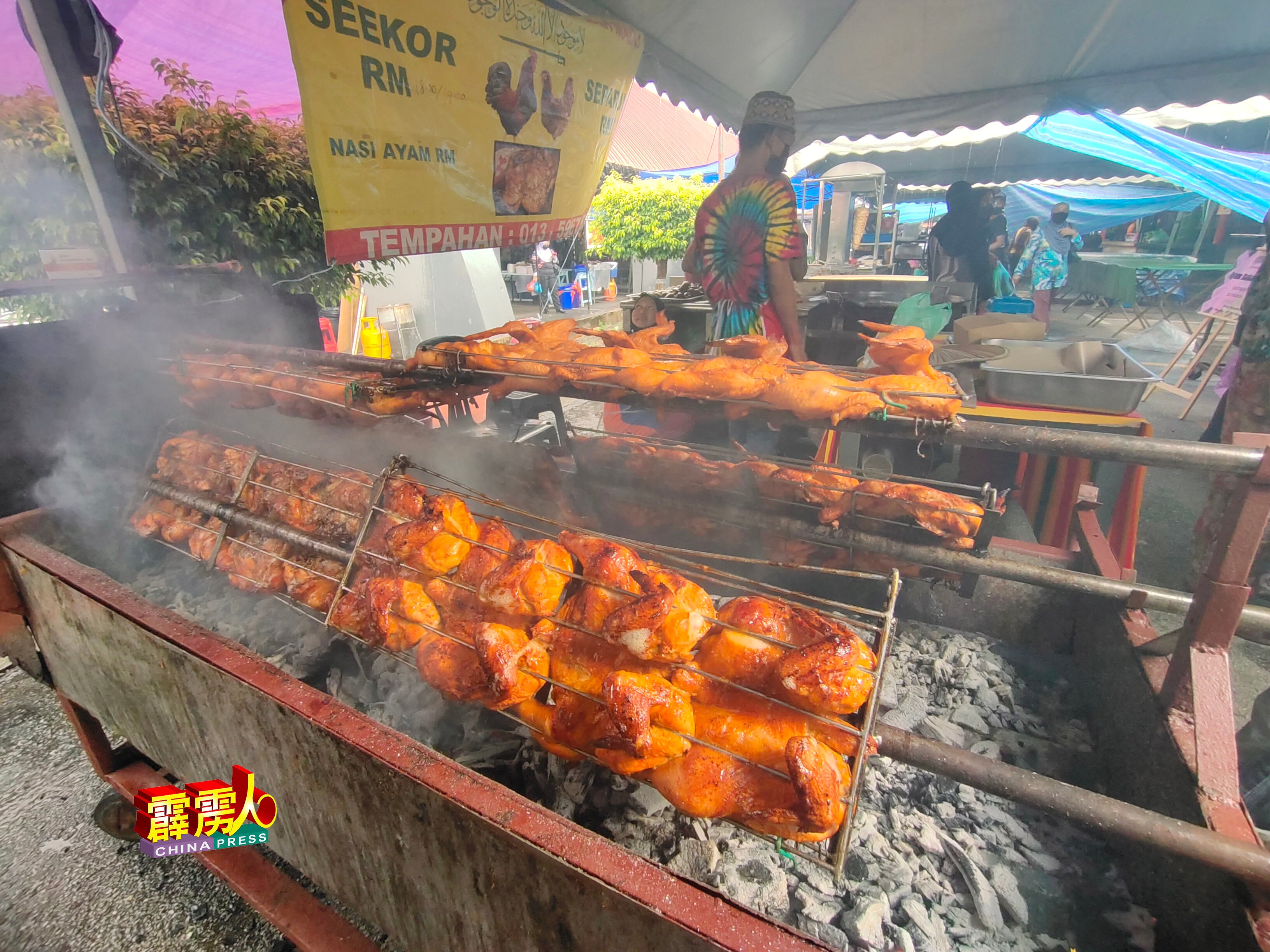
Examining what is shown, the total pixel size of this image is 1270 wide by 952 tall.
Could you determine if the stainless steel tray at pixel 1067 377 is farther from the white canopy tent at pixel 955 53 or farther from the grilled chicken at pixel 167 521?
the grilled chicken at pixel 167 521

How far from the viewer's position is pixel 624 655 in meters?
1.82

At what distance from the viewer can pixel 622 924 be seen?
1.23 metres

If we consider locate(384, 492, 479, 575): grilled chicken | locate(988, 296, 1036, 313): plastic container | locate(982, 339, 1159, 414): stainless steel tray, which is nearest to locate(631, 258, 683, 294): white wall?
locate(988, 296, 1036, 313): plastic container

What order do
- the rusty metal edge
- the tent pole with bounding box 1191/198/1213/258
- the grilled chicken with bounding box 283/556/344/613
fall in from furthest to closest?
the tent pole with bounding box 1191/198/1213/258 → the grilled chicken with bounding box 283/556/344/613 → the rusty metal edge

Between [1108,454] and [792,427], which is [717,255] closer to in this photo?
[792,427]

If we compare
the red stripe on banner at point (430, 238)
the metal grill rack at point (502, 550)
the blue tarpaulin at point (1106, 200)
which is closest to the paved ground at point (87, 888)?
the metal grill rack at point (502, 550)

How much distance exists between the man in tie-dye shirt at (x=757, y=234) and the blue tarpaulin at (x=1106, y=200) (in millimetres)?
14447

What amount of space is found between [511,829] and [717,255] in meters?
4.58

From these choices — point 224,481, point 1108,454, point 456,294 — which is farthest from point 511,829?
point 456,294

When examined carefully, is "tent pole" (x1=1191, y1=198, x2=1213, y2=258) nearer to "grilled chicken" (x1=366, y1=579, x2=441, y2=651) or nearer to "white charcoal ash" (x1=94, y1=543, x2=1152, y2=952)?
"white charcoal ash" (x1=94, y1=543, x2=1152, y2=952)

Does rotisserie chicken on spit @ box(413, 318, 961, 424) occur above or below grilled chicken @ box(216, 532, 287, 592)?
above

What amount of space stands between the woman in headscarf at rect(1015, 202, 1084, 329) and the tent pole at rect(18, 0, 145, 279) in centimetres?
1537

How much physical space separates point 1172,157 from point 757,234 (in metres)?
6.69

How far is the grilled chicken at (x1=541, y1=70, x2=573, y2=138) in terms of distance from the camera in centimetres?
362
